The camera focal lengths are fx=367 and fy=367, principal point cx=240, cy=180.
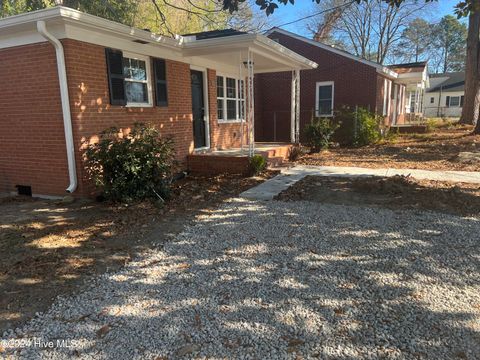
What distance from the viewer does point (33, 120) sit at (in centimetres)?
679

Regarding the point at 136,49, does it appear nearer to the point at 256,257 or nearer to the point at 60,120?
the point at 60,120

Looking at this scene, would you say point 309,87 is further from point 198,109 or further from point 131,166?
point 131,166

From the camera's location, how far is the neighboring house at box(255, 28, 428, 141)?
16.5 meters

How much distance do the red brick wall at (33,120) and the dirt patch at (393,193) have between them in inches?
165

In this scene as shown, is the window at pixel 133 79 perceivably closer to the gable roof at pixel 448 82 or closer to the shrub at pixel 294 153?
the shrub at pixel 294 153

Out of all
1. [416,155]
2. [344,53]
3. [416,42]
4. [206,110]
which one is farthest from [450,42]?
[206,110]

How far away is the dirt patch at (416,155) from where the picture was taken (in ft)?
32.9

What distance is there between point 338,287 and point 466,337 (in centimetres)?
104

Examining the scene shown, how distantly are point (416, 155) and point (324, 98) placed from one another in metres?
6.51

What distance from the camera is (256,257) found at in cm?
409

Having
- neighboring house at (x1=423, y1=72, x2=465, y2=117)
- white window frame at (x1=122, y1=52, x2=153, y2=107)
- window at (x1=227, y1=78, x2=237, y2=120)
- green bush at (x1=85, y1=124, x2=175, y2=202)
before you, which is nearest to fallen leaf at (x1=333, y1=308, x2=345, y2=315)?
green bush at (x1=85, y1=124, x2=175, y2=202)

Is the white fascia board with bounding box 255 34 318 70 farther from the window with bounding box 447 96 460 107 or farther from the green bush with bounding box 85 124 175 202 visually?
the window with bounding box 447 96 460 107

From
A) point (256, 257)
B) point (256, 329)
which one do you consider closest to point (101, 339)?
point (256, 329)

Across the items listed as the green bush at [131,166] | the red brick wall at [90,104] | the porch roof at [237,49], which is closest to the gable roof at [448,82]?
the porch roof at [237,49]
